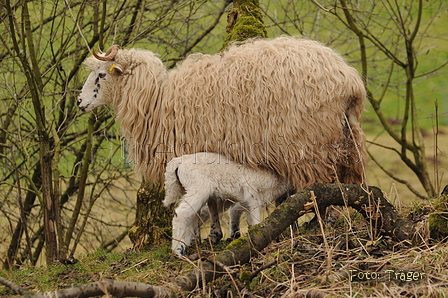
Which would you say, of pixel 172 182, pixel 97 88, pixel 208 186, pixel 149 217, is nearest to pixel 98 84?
pixel 97 88

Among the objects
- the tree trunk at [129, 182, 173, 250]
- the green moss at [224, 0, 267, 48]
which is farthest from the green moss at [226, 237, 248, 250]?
the green moss at [224, 0, 267, 48]

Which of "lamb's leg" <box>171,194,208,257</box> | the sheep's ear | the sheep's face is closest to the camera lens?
"lamb's leg" <box>171,194,208,257</box>

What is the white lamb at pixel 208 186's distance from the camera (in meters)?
5.18

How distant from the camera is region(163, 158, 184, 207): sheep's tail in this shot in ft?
17.6

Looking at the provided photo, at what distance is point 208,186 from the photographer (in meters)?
5.20

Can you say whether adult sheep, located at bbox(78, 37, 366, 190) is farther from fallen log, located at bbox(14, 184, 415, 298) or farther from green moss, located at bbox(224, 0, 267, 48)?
green moss, located at bbox(224, 0, 267, 48)

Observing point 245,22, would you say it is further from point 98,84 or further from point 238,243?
point 238,243

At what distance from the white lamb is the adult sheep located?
118mm

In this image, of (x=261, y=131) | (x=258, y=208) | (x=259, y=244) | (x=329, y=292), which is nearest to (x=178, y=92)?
(x=261, y=131)

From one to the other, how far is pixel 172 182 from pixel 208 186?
1.34ft

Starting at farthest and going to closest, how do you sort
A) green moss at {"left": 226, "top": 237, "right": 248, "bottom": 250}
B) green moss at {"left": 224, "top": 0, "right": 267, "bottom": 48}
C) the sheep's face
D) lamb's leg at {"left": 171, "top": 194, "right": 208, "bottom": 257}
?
green moss at {"left": 224, "top": 0, "right": 267, "bottom": 48} → the sheep's face → lamb's leg at {"left": 171, "top": 194, "right": 208, "bottom": 257} → green moss at {"left": 226, "top": 237, "right": 248, "bottom": 250}

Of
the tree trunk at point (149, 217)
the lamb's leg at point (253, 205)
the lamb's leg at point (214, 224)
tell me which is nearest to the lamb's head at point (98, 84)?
the tree trunk at point (149, 217)

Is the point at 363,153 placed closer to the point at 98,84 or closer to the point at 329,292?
the point at 329,292

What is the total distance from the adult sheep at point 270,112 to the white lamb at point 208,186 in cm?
12
